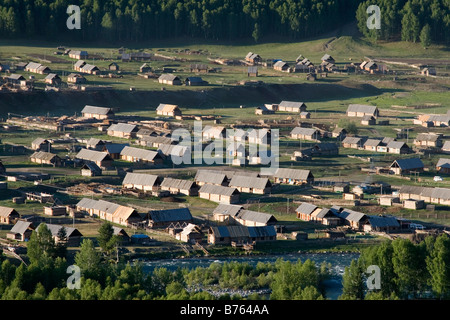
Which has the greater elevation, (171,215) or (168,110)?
(168,110)

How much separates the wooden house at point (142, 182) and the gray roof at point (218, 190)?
405 centimetres

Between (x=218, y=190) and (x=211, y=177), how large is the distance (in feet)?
12.5

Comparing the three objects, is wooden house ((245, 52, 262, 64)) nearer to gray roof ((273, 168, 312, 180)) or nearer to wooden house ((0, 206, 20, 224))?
gray roof ((273, 168, 312, 180))

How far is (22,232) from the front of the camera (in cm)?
6981

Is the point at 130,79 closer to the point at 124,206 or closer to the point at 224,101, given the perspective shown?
the point at 224,101

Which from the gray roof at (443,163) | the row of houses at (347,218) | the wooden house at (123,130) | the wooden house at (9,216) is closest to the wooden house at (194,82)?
the wooden house at (123,130)

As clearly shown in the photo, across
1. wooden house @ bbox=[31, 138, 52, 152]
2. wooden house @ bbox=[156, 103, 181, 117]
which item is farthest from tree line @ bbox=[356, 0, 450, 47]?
wooden house @ bbox=[31, 138, 52, 152]

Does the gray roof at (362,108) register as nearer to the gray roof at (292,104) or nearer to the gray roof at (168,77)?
the gray roof at (292,104)

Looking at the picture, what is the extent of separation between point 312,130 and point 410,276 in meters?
51.7

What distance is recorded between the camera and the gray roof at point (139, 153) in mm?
94869

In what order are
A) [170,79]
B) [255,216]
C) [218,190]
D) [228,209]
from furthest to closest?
1. [170,79]
2. [218,190]
3. [228,209]
4. [255,216]

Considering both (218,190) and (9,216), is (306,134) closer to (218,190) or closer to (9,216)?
(218,190)

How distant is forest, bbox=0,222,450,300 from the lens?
5359 centimetres

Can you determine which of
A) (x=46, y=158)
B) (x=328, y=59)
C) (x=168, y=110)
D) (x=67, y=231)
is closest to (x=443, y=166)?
(x=46, y=158)
